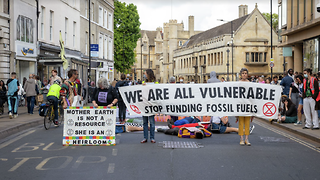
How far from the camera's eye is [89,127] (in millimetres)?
10609

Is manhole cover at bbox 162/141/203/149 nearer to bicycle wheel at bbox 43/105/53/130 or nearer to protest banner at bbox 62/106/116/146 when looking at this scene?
protest banner at bbox 62/106/116/146

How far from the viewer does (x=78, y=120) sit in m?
10.7

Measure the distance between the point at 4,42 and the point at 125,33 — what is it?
4548 cm

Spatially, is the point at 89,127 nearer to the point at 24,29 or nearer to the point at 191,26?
the point at 24,29

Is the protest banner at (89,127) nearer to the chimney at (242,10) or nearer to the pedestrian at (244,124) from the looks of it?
the pedestrian at (244,124)

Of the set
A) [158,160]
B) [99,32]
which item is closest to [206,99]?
[158,160]

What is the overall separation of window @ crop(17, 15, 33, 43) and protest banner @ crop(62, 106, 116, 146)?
58.8 ft

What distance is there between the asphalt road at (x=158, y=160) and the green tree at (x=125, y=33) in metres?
56.0

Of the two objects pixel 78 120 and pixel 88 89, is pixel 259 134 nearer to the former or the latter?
pixel 78 120

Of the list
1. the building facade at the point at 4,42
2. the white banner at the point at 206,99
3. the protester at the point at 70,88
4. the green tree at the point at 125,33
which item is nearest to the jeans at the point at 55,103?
the protester at the point at 70,88

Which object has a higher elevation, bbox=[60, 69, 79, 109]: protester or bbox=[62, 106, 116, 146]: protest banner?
bbox=[60, 69, 79, 109]: protester

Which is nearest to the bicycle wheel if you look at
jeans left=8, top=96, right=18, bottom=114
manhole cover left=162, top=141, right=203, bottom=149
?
jeans left=8, top=96, right=18, bottom=114

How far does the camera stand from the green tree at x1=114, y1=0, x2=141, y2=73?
67438 mm

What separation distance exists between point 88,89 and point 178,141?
22034 mm
